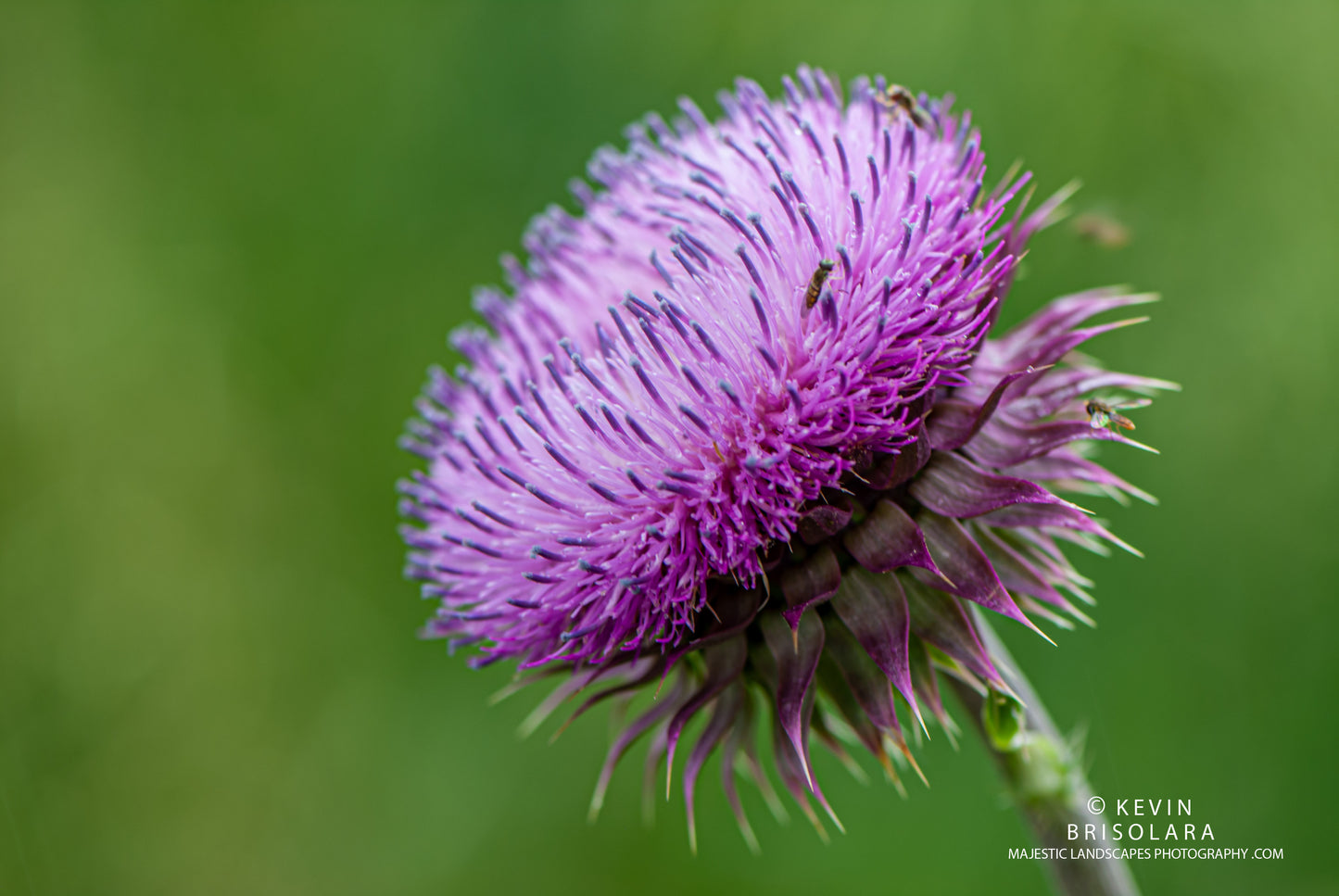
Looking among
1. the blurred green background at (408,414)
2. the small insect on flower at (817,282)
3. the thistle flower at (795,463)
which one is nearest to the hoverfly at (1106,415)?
the thistle flower at (795,463)

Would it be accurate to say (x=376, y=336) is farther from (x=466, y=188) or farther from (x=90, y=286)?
(x=90, y=286)

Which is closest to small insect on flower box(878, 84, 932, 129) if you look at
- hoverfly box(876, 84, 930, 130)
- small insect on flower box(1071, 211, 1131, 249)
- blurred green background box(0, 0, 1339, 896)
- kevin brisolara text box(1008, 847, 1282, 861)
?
hoverfly box(876, 84, 930, 130)

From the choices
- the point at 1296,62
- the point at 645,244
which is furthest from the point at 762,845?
the point at 1296,62

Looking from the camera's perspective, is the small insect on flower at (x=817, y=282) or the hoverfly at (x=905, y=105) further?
the hoverfly at (x=905, y=105)

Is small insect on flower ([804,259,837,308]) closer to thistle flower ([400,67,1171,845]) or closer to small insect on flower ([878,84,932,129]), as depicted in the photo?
thistle flower ([400,67,1171,845])

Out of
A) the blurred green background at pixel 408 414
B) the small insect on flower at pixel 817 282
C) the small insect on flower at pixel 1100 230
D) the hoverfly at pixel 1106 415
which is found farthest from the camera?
the blurred green background at pixel 408 414

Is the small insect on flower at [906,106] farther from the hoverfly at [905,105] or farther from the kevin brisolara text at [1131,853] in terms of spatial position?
the kevin brisolara text at [1131,853]

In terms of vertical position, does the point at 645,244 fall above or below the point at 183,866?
above
